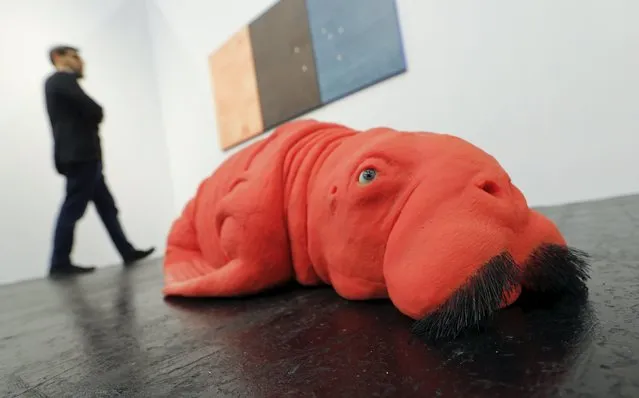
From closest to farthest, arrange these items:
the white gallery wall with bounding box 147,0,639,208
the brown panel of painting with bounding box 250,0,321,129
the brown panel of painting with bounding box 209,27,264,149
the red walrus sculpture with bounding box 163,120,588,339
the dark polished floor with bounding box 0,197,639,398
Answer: the dark polished floor with bounding box 0,197,639,398 < the red walrus sculpture with bounding box 163,120,588,339 < the white gallery wall with bounding box 147,0,639,208 < the brown panel of painting with bounding box 250,0,321,129 < the brown panel of painting with bounding box 209,27,264,149

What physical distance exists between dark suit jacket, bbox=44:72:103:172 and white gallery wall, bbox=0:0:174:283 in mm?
867

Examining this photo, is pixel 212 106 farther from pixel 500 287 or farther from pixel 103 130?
pixel 500 287

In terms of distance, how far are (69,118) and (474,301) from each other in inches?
106

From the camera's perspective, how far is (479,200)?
552mm

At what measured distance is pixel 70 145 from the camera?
2578mm

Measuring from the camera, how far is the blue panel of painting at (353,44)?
229 centimetres

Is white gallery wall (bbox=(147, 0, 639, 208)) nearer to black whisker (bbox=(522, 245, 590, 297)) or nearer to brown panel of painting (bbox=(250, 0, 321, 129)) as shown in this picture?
brown panel of painting (bbox=(250, 0, 321, 129))

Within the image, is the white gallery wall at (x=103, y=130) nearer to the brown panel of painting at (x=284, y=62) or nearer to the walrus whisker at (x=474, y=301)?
the brown panel of painting at (x=284, y=62)

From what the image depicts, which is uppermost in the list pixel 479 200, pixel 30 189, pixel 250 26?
pixel 250 26

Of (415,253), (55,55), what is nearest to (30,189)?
(55,55)

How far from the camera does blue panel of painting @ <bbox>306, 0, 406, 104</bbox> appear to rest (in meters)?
2.29

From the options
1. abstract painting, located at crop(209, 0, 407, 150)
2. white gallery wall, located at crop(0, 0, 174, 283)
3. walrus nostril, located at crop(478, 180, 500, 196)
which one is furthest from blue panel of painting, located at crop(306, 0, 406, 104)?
white gallery wall, located at crop(0, 0, 174, 283)

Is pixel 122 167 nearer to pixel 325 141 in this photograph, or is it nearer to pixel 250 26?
pixel 250 26

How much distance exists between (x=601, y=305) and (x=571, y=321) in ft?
0.23
